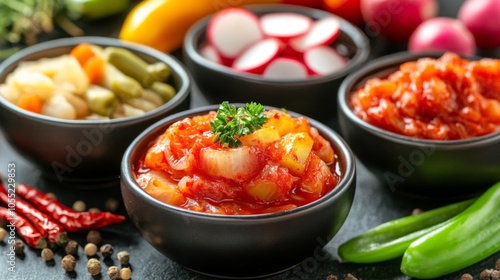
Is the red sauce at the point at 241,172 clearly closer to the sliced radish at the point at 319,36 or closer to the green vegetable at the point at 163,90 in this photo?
the green vegetable at the point at 163,90

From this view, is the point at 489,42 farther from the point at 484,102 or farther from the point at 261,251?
the point at 261,251

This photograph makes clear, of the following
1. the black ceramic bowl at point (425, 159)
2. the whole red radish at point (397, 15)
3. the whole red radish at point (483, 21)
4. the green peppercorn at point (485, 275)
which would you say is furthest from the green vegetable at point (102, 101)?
the whole red radish at point (483, 21)

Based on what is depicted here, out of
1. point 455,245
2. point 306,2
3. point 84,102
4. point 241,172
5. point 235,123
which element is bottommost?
point 306,2

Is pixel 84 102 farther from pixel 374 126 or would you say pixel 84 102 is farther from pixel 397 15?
pixel 397 15

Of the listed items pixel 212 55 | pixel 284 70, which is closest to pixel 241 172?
pixel 284 70

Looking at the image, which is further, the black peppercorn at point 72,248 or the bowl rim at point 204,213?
the black peppercorn at point 72,248

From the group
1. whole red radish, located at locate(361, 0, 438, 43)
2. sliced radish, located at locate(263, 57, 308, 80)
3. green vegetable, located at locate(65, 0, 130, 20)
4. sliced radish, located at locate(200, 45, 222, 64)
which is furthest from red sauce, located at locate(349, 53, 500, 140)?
green vegetable, located at locate(65, 0, 130, 20)
